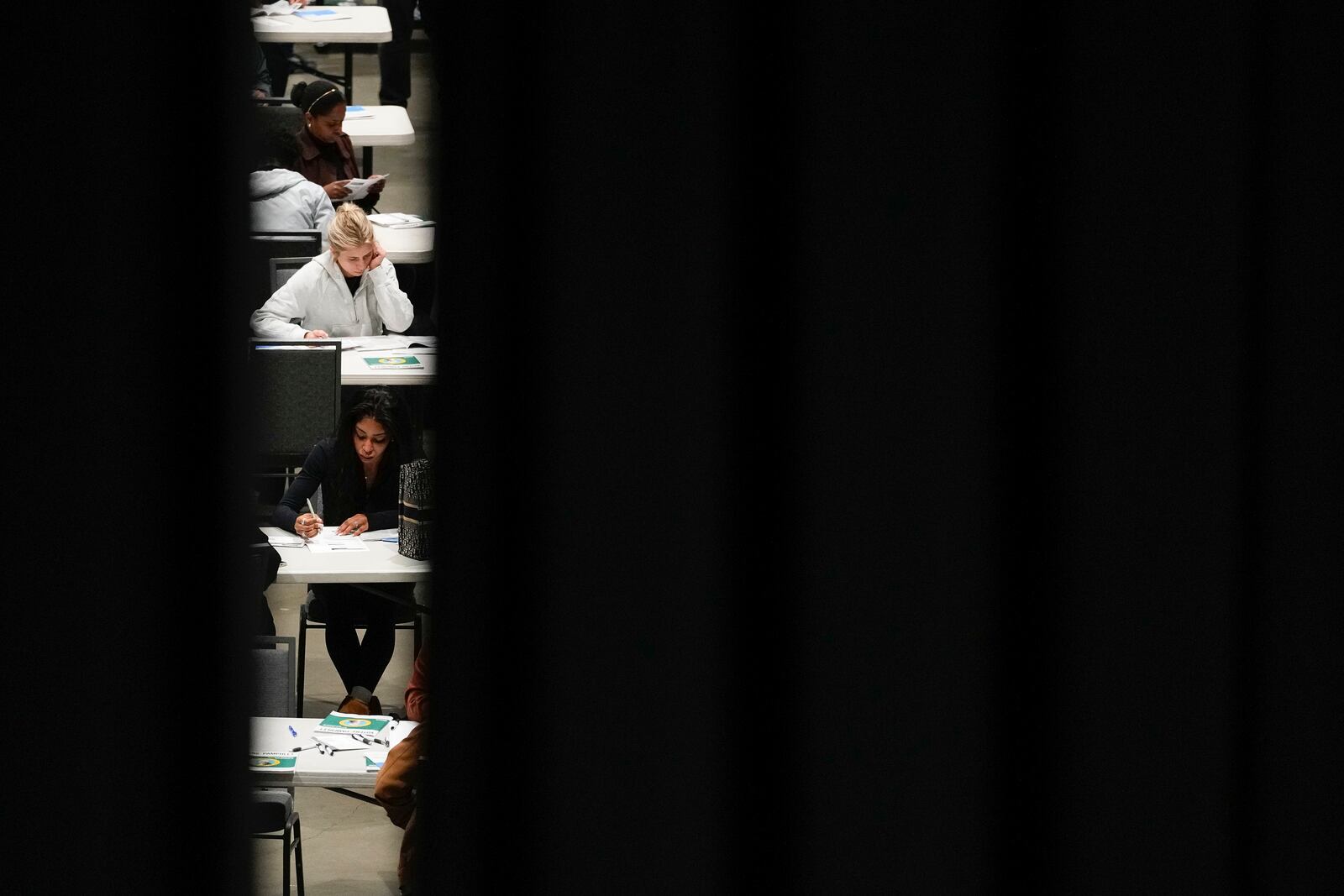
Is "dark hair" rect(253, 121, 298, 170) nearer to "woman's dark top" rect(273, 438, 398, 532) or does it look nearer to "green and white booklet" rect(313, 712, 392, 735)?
"woman's dark top" rect(273, 438, 398, 532)

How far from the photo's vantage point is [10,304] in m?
1.32

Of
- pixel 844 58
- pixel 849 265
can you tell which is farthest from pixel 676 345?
pixel 844 58

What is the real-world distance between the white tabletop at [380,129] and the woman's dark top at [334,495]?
8.93 ft

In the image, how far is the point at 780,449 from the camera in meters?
1.45

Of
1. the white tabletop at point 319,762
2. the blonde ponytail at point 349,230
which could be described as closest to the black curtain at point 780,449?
the white tabletop at point 319,762

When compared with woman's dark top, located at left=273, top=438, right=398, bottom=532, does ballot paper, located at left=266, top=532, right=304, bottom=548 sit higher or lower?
lower

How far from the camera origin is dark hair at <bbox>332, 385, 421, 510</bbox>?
5.66 metres

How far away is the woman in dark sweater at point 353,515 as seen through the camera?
19.1ft

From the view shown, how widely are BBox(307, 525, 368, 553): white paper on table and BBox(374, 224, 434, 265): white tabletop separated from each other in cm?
166

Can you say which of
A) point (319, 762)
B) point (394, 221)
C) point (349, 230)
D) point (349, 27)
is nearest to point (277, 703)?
point (319, 762)

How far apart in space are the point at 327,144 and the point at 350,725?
3869mm

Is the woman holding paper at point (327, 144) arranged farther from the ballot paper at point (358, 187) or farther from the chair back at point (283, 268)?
the chair back at point (283, 268)

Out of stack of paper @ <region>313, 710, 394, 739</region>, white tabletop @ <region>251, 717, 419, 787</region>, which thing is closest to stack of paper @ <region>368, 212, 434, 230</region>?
stack of paper @ <region>313, 710, 394, 739</region>

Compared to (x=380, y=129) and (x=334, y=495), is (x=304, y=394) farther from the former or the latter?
(x=380, y=129)
